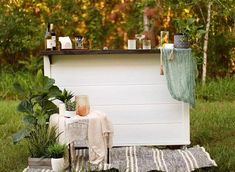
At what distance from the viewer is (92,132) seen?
4949mm

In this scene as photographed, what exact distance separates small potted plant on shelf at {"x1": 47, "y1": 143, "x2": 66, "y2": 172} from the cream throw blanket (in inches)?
2.8

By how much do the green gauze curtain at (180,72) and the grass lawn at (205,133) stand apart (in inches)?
22.3

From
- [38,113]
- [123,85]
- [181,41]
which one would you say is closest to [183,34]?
[181,41]

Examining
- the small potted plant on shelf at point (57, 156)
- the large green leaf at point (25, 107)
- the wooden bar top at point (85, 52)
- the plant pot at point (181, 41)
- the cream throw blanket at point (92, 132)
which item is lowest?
the small potted plant on shelf at point (57, 156)

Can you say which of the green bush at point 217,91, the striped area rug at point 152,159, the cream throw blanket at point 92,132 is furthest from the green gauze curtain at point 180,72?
the green bush at point 217,91

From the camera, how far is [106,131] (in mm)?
5008

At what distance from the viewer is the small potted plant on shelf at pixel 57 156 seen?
489 centimetres

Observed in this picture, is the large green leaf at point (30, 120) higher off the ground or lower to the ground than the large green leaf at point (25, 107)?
lower

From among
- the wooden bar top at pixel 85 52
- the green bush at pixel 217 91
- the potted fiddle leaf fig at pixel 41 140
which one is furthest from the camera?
the green bush at pixel 217 91

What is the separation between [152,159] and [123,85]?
2.83 feet

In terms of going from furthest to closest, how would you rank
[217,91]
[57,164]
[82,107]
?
[217,91] → [82,107] → [57,164]

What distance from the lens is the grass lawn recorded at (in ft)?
17.0

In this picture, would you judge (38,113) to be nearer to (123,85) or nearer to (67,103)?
(67,103)

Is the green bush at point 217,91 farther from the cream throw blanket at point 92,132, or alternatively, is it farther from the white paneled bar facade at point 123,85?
the cream throw blanket at point 92,132
